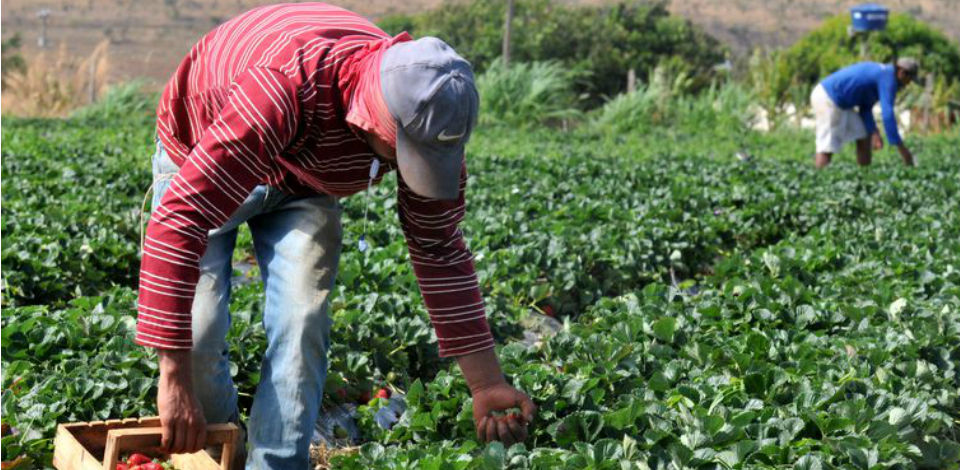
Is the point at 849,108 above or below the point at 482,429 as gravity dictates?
below

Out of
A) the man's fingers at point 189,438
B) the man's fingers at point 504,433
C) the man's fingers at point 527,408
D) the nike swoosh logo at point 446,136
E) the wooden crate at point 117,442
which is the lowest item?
the man's fingers at point 504,433

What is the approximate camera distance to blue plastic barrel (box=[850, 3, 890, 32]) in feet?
67.7

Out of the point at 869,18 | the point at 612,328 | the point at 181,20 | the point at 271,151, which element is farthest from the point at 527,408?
the point at 181,20

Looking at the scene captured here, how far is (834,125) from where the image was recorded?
11.3 m

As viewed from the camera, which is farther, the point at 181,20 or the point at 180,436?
the point at 181,20

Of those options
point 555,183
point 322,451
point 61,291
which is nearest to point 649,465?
point 322,451

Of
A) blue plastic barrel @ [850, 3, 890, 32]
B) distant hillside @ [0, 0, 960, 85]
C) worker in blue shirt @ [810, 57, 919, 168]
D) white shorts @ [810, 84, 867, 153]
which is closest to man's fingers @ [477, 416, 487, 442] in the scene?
worker in blue shirt @ [810, 57, 919, 168]

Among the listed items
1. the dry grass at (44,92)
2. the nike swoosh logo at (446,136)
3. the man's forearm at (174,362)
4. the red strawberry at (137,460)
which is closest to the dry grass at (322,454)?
the red strawberry at (137,460)

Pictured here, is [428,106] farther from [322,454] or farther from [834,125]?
[834,125]

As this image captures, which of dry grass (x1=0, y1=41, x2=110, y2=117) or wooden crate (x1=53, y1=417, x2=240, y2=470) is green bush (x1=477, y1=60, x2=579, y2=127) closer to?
dry grass (x1=0, y1=41, x2=110, y2=117)

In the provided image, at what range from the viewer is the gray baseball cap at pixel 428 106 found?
2.34 m

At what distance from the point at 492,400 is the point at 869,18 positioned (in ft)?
63.7

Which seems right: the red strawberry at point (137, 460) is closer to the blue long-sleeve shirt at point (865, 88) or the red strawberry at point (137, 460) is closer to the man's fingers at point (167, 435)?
the man's fingers at point (167, 435)

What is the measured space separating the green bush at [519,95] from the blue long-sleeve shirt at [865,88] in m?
9.47
